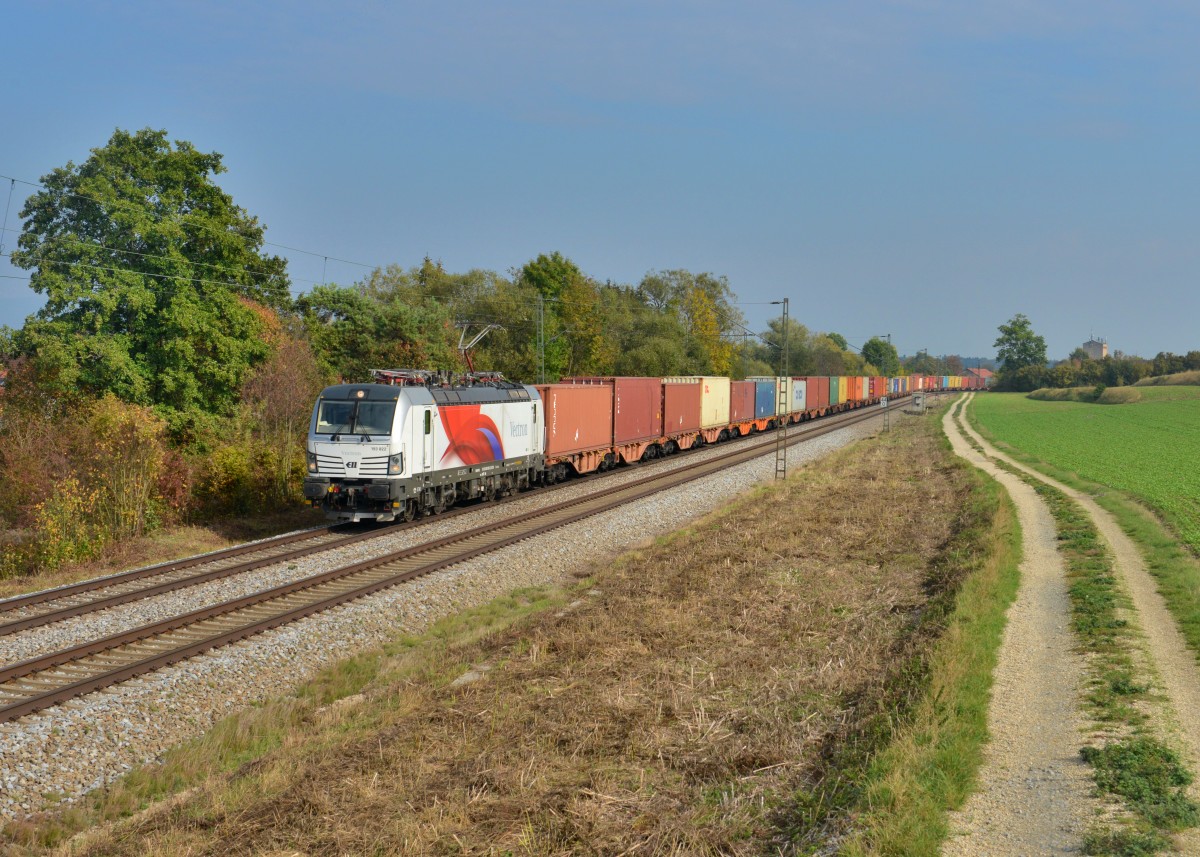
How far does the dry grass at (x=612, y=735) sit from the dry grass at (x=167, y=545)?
8.93 meters

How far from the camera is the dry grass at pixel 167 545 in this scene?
17.2 m

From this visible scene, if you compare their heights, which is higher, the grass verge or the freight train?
the freight train

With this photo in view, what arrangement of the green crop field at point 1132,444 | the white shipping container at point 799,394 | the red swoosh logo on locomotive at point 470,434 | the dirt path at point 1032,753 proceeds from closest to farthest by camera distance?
1. the dirt path at point 1032,753
2. the red swoosh logo on locomotive at point 470,434
3. the green crop field at point 1132,444
4. the white shipping container at point 799,394

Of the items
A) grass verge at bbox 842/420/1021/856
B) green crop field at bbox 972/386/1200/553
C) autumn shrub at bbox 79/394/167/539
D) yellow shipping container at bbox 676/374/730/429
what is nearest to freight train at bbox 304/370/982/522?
yellow shipping container at bbox 676/374/730/429

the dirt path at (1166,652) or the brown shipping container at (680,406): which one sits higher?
the brown shipping container at (680,406)

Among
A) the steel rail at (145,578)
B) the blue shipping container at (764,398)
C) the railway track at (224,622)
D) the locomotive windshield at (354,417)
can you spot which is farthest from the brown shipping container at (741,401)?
the steel rail at (145,578)

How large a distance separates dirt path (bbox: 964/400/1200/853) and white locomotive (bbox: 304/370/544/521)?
14.5 meters

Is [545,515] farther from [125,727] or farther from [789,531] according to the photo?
[125,727]

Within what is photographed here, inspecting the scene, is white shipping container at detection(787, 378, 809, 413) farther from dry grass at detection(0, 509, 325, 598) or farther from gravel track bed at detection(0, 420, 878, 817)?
dry grass at detection(0, 509, 325, 598)

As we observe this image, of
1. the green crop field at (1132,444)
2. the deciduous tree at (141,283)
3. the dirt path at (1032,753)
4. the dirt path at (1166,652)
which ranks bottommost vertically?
the dirt path at (1032,753)

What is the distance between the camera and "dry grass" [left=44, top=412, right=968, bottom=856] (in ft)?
23.3

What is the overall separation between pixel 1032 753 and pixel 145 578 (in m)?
14.6

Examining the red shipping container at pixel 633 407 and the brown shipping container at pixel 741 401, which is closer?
the red shipping container at pixel 633 407

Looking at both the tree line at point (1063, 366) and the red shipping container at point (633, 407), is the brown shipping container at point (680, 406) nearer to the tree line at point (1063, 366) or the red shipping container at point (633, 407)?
the red shipping container at point (633, 407)
